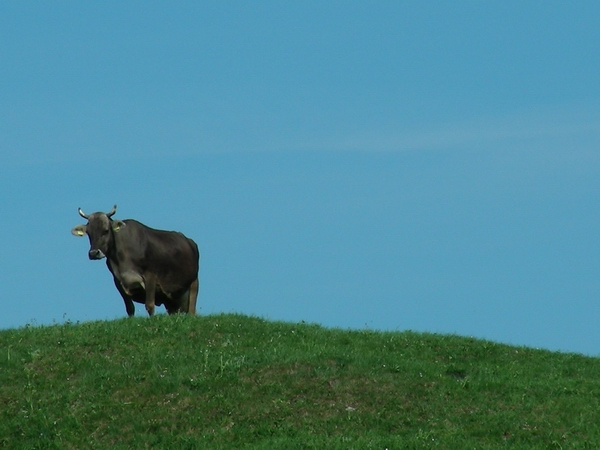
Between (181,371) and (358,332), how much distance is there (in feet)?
18.7

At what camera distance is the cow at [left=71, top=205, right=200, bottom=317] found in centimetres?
2886

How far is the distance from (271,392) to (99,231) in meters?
9.39

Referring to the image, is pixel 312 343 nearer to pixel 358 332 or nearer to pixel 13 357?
pixel 358 332

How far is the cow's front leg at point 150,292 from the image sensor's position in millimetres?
28875

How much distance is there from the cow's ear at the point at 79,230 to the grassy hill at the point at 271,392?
166 inches

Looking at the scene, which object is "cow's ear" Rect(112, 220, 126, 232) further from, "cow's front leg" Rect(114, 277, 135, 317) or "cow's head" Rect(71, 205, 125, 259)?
"cow's front leg" Rect(114, 277, 135, 317)

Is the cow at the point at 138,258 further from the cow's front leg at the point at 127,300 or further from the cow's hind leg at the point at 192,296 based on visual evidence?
the cow's hind leg at the point at 192,296

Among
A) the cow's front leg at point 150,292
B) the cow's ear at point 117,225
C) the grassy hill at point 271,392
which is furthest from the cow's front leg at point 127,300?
the grassy hill at point 271,392

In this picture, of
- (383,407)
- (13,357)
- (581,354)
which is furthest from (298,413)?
(581,354)

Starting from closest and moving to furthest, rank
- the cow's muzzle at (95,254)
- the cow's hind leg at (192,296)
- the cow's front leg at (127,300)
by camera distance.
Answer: the cow's muzzle at (95,254) → the cow's front leg at (127,300) → the cow's hind leg at (192,296)

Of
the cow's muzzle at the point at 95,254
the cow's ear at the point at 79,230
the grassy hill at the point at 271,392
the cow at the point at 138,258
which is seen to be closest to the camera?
the grassy hill at the point at 271,392

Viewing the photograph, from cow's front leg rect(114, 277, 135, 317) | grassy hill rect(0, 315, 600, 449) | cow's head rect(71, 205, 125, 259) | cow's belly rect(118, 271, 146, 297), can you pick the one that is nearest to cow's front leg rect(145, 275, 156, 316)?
cow's belly rect(118, 271, 146, 297)

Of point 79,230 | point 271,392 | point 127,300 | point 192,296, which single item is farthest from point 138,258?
point 271,392

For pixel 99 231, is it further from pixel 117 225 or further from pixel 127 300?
pixel 127 300
